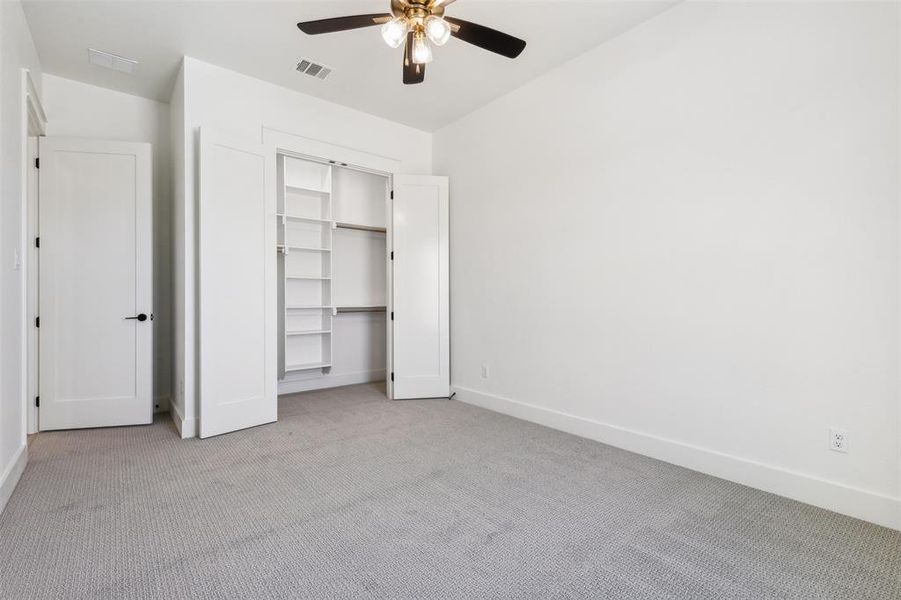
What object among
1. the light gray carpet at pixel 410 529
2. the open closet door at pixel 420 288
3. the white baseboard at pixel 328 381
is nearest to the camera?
the light gray carpet at pixel 410 529

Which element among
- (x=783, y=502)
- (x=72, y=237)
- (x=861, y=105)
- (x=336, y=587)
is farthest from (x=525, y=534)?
(x=72, y=237)

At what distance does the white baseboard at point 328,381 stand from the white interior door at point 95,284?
136cm

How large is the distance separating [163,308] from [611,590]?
4.33m

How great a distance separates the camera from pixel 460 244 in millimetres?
4531

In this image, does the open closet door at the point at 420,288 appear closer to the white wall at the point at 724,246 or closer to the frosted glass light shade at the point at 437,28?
the white wall at the point at 724,246

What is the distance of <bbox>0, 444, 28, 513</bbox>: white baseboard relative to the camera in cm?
220

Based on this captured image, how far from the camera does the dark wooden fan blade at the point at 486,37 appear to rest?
2.18 meters

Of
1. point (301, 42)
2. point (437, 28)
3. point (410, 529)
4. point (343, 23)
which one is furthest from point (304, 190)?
point (410, 529)

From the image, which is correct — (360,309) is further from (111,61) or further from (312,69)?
(111,61)

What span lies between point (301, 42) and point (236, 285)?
6.39ft

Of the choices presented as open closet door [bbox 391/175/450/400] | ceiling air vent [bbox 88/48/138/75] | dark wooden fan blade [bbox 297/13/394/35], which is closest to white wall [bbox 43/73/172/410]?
ceiling air vent [bbox 88/48/138/75]

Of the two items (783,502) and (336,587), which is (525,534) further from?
(783,502)

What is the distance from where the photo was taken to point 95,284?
3.56 meters

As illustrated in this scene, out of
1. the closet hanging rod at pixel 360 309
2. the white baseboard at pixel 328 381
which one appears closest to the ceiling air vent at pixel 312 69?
the closet hanging rod at pixel 360 309
